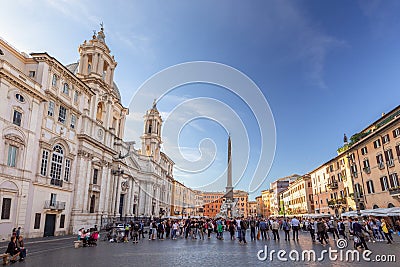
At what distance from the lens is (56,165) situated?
24.8 meters

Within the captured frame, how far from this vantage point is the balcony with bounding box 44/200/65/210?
2292cm

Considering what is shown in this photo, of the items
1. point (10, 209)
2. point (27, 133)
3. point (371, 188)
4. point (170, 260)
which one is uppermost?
point (27, 133)

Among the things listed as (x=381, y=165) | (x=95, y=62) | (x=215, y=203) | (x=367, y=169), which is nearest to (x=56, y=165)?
(x=95, y=62)

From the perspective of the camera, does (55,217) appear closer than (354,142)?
Yes

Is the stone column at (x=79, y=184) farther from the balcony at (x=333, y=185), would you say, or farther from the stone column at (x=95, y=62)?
the balcony at (x=333, y=185)

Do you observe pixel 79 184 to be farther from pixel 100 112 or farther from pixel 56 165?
pixel 100 112

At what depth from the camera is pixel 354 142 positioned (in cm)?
3662

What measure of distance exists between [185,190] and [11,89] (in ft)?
239

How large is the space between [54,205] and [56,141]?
551 cm

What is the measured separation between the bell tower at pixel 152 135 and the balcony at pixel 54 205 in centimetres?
3666

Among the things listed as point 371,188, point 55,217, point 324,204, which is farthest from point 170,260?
point 324,204

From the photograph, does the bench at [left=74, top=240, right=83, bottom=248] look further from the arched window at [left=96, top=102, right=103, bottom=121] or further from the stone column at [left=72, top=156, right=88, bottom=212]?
the arched window at [left=96, top=102, right=103, bottom=121]

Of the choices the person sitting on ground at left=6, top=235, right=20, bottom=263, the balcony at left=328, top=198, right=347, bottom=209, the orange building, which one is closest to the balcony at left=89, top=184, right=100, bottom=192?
the person sitting on ground at left=6, top=235, right=20, bottom=263

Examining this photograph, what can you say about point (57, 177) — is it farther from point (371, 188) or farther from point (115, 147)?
point (371, 188)
